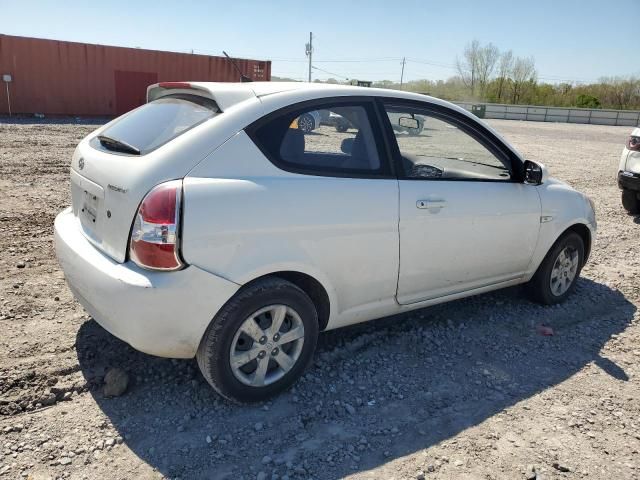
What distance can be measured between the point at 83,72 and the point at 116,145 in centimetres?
1900

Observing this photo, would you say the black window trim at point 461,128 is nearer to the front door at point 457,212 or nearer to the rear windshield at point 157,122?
the front door at point 457,212

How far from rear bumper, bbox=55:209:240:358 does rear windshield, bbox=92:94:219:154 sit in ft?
2.19

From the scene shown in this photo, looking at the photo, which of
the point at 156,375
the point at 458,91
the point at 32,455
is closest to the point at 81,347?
the point at 156,375

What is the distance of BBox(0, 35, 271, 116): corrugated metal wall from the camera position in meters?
18.2

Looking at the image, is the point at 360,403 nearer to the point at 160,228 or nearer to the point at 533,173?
the point at 160,228

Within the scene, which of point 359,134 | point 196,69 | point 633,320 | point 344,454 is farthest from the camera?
point 196,69

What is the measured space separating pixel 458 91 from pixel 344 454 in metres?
68.9

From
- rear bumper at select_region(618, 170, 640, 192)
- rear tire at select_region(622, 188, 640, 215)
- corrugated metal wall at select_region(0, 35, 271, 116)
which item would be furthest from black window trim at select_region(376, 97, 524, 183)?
corrugated metal wall at select_region(0, 35, 271, 116)

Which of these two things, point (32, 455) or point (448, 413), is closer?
point (32, 455)

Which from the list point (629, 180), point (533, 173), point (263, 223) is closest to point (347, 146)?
point (263, 223)

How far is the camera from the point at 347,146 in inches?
125

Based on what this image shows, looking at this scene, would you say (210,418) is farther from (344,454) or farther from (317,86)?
(317,86)

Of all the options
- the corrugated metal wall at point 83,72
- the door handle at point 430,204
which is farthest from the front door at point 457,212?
the corrugated metal wall at point 83,72

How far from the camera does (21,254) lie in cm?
481
